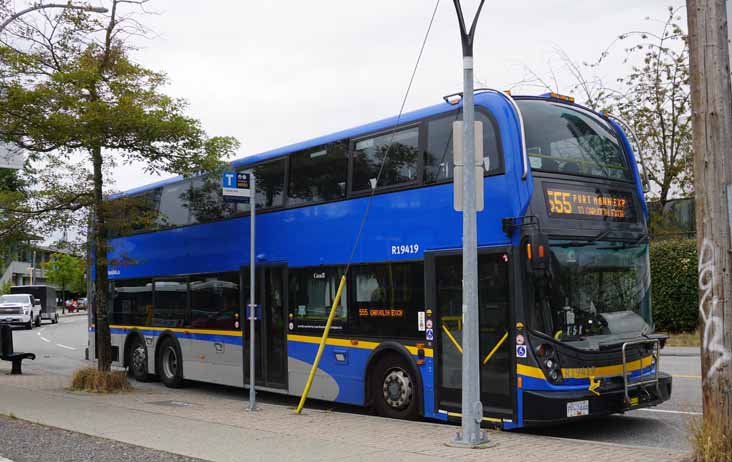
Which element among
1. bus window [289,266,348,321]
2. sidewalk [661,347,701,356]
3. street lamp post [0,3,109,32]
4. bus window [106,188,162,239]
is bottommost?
sidewalk [661,347,701,356]

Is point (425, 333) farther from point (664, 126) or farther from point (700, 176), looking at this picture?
point (664, 126)

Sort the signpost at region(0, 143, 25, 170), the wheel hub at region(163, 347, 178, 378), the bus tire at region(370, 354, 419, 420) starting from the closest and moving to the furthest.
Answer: the bus tire at region(370, 354, 419, 420) → the signpost at region(0, 143, 25, 170) → the wheel hub at region(163, 347, 178, 378)

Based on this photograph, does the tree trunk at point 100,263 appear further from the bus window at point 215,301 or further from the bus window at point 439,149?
the bus window at point 439,149

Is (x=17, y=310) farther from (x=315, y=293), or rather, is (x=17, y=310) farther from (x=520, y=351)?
(x=520, y=351)

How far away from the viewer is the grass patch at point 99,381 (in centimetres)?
1535

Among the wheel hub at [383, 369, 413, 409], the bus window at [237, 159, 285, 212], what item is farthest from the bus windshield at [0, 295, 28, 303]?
the wheel hub at [383, 369, 413, 409]

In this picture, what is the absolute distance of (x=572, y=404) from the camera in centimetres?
909

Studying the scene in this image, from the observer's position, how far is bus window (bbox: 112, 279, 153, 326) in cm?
1806

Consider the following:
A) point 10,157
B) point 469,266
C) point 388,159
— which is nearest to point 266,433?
point 469,266

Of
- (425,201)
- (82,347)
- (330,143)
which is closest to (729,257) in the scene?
(425,201)

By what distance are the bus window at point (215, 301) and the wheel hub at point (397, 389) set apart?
14.3 ft

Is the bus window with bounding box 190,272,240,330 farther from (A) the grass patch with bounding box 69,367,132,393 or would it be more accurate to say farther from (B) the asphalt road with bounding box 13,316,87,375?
(B) the asphalt road with bounding box 13,316,87,375

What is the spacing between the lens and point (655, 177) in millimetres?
28297

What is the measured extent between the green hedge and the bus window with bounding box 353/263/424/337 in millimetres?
14624
